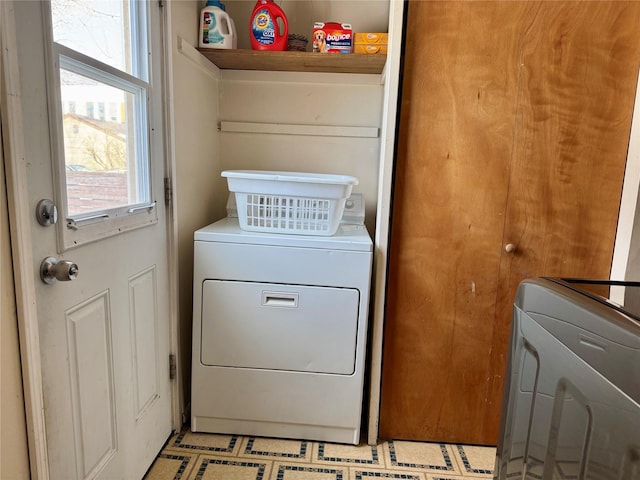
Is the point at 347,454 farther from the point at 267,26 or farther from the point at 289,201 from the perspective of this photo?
the point at 267,26

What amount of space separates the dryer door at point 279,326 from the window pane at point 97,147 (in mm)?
542

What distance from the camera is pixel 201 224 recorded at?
6.59 ft

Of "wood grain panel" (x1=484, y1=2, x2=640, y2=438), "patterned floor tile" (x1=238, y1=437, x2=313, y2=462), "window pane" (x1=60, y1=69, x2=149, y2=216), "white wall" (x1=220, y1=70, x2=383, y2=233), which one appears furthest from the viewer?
"white wall" (x1=220, y1=70, x2=383, y2=233)

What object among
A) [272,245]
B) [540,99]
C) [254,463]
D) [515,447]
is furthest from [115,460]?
[540,99]

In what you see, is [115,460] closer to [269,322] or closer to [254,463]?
[254,463]

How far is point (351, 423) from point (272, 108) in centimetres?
156

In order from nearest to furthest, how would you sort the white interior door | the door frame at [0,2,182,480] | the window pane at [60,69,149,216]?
the door frame at [0,2,182,480] → the white interior door → the window pane at [60,69,149,216]

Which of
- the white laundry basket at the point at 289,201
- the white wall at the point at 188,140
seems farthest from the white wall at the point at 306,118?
the white laundry basket at the point at 289,201

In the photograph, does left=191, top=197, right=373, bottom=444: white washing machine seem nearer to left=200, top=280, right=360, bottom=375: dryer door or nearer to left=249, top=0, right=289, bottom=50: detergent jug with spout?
left=200, top=280, right=360, bottom=375: dryer door

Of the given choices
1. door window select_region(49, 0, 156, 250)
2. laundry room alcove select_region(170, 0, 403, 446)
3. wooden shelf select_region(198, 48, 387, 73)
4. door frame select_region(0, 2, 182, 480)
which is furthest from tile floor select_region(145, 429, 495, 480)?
wooden shelf select_region(198, 48, 387, 73)

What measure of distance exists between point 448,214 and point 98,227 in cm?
123

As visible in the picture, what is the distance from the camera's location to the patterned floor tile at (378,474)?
1621 millimetres

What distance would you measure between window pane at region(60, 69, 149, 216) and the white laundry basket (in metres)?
0.41

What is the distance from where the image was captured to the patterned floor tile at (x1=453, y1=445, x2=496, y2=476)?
1.68m
